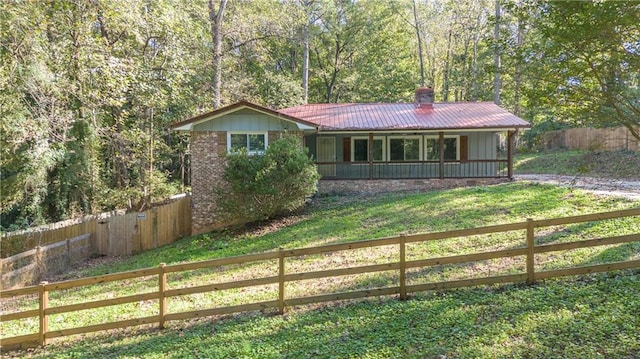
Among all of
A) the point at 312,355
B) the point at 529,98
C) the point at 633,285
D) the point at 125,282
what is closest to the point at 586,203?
the point at 633,285

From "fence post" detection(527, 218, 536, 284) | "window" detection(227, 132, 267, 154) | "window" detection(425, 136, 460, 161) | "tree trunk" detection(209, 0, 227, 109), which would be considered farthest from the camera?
"tree trunk" detection(209, 0, 227, 109)

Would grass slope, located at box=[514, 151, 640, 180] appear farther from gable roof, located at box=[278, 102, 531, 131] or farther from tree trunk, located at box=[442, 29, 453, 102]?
tree trunk, located at box=[442, 29, 453, 102]

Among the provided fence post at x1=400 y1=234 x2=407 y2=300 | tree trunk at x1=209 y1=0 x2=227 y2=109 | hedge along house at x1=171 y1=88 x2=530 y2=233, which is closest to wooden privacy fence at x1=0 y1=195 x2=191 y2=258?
hedge along house at x1=171 y1=88 x2=530 y2=233

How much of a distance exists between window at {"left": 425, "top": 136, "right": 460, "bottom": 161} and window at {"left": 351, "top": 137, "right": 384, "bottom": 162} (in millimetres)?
2222

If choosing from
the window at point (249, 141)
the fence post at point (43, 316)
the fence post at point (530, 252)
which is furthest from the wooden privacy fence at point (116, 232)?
the fence post at point (530, 252)

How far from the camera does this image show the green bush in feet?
42.8

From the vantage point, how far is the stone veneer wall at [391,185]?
56.9 ft

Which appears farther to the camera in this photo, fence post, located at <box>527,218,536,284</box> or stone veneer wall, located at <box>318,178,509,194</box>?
stone veneer wall, located at <box>318,178,509,194</box>

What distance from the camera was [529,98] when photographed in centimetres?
563

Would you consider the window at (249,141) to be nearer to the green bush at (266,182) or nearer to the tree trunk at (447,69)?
the green bush at (266,182)

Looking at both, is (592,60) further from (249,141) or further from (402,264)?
(249,141)

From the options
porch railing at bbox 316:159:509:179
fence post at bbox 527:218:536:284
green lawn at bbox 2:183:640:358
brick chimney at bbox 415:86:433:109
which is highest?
brick chimney at bbox 415:86:433:109

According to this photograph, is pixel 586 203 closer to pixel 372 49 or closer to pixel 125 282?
pixel 125 282

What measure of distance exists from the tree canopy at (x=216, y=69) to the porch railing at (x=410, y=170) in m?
4.83
